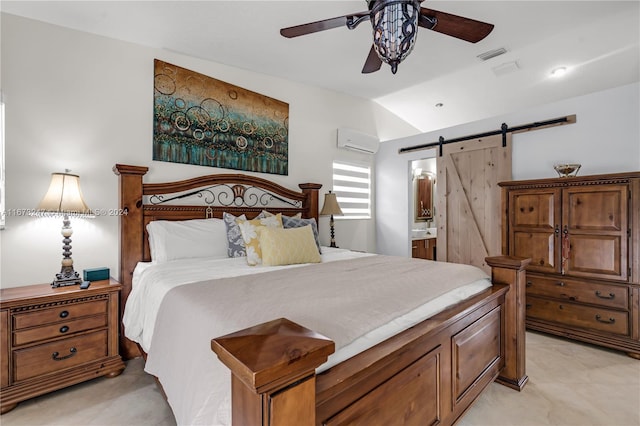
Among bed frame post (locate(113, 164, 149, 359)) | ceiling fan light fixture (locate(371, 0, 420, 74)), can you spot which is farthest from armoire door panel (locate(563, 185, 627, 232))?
bed frame post (locate(113, 164, 149, 359))

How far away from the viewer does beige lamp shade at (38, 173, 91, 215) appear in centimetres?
206

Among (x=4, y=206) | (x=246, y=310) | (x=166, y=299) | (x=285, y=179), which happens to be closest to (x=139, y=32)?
(x=4, y=206)

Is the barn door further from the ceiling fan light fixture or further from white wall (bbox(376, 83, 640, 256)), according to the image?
the ceiling fan light fixture

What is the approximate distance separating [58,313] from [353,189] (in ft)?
11.8

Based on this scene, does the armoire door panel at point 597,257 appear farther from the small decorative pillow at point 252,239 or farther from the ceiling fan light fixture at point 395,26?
the small decorative pillow at point 252,239

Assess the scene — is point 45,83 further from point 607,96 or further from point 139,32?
point 607,96

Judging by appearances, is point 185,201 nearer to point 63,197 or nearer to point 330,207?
point 63,197

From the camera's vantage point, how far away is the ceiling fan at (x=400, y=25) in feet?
5.19

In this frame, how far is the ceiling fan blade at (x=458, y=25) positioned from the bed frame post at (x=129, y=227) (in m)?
2.38

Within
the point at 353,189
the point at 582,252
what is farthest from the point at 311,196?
the point at 582,252

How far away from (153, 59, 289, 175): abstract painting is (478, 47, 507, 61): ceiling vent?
2276 millimetres

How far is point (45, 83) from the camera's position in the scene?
2.26 m

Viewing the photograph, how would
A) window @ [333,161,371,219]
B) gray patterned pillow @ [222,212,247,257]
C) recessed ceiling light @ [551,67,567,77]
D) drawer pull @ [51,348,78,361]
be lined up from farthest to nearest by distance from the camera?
1. window @ [333,161,371,219]
2. recessed ceiling light @ [551,67,567,77]
3. gray patterned pillow @ [222,212,247,257]
4. drawer pull @ [51,348,78,361]

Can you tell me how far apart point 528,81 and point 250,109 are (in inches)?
131
